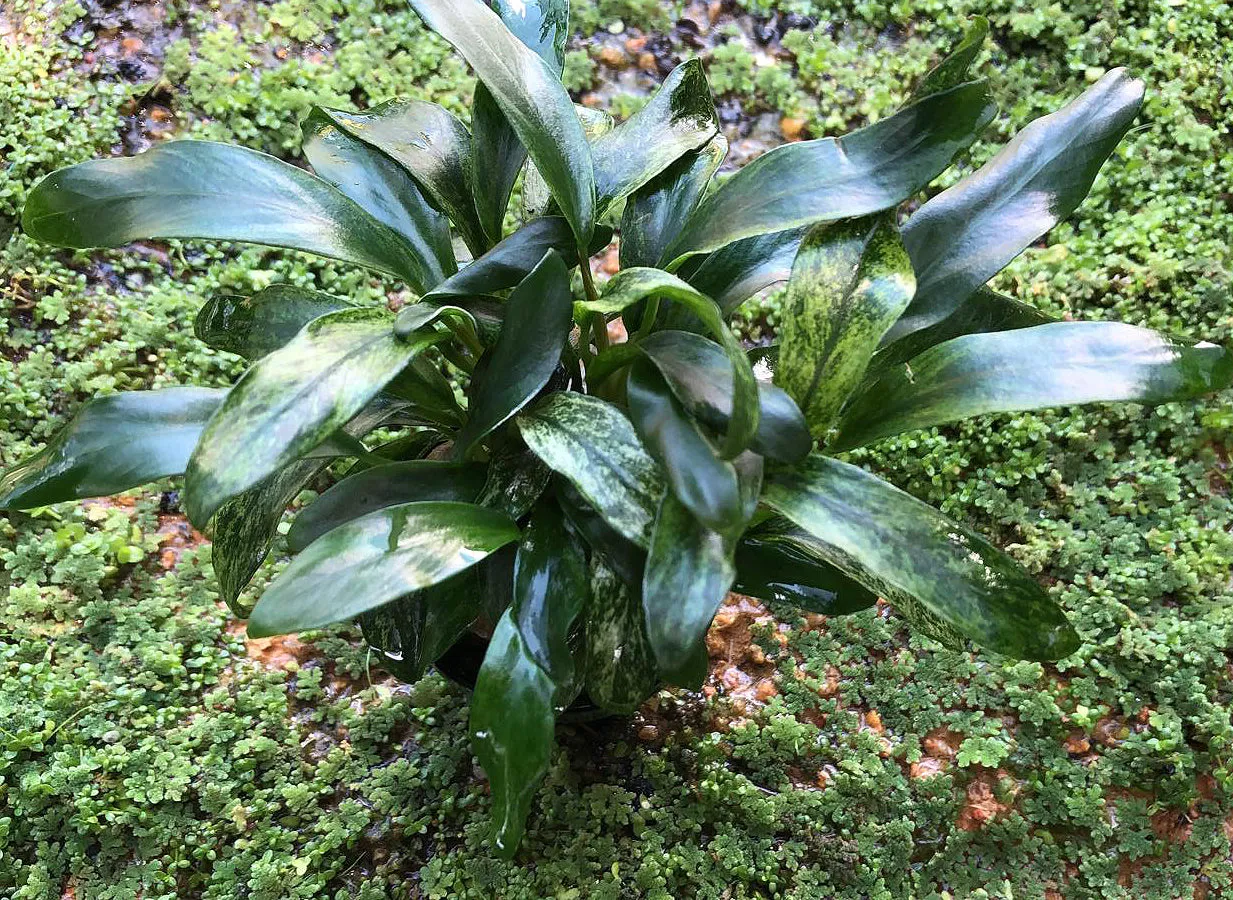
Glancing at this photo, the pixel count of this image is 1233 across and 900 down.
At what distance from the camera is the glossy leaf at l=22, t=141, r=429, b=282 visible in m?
0.97

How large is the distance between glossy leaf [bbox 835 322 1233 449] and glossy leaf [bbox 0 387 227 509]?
0.80 meters

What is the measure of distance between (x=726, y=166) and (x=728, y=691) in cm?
126

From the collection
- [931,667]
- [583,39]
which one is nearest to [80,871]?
[931,667]

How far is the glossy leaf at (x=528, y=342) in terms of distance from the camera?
96 cm

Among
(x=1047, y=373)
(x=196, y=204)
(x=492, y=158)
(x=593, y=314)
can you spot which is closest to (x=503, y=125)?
(x=492, y=158)

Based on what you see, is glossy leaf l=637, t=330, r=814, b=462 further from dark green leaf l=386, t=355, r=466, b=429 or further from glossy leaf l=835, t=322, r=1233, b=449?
dark green leaf l=386, t=355, r=466, b=429

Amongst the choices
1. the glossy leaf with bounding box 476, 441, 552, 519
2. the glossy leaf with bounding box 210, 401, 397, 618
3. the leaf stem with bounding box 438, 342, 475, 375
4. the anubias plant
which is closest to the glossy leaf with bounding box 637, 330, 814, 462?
the anubias plant

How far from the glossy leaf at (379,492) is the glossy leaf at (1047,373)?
52 cm

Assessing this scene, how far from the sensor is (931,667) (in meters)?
1.56

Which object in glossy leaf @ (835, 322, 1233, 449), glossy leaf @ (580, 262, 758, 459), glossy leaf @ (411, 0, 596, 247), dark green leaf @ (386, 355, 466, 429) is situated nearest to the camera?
glossy leaf @ (580, 262, 758, 459)

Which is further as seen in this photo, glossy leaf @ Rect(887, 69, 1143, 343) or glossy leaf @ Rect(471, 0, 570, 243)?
glossy leaf @ Rect(471, 0, 570, 243)

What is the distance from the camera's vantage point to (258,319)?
112 cm

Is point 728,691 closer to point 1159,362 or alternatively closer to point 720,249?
point 720,249

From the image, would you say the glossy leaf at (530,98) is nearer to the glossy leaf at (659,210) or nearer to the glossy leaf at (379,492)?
the glossy leaf at (659,210)
